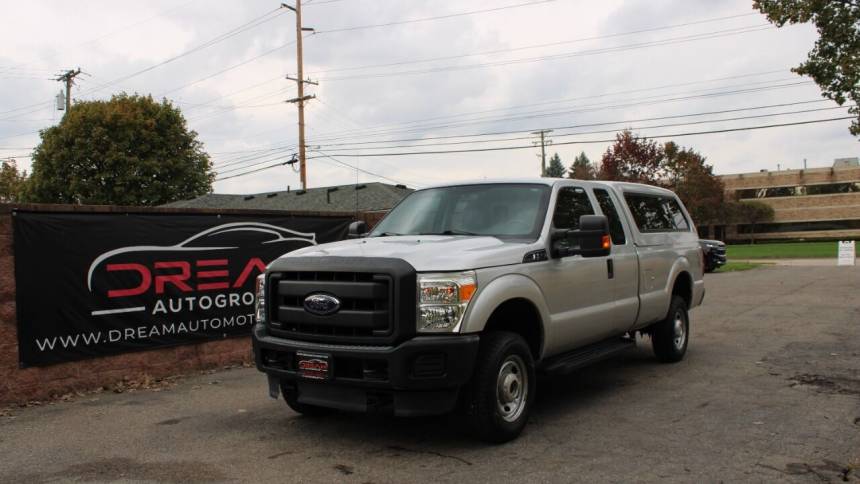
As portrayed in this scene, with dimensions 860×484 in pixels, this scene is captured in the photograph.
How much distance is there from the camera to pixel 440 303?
4.73m

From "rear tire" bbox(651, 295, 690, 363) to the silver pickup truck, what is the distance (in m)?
1.32

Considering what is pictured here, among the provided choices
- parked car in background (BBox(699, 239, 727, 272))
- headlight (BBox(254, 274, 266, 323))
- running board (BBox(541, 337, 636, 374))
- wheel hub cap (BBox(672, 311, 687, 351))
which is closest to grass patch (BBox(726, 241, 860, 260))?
parked car in background (BBox(699, 239, 727, 272))

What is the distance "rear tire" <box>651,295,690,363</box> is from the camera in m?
8.07

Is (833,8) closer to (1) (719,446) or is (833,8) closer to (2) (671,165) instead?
(1) (719,446)

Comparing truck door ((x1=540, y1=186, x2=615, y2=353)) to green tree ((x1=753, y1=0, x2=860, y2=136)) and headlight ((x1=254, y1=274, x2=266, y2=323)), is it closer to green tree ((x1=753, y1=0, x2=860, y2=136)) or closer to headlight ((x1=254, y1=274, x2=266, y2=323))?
headlight ((x1=254, y1=274, x2=266, y2=323))

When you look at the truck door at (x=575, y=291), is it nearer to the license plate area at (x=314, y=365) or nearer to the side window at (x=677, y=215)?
the license plate area at (x=314, y=365)

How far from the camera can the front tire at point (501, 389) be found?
488cm

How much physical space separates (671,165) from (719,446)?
51.0 meters

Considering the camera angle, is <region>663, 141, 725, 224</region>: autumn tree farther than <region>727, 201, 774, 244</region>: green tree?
No

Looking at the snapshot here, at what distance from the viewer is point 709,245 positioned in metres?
25.0

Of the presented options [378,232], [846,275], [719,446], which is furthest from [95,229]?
[846,275]

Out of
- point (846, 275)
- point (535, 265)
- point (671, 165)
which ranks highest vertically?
point (671, 165)

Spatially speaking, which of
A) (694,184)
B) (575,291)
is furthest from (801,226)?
(575,291)

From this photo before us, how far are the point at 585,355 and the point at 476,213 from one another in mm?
1652
